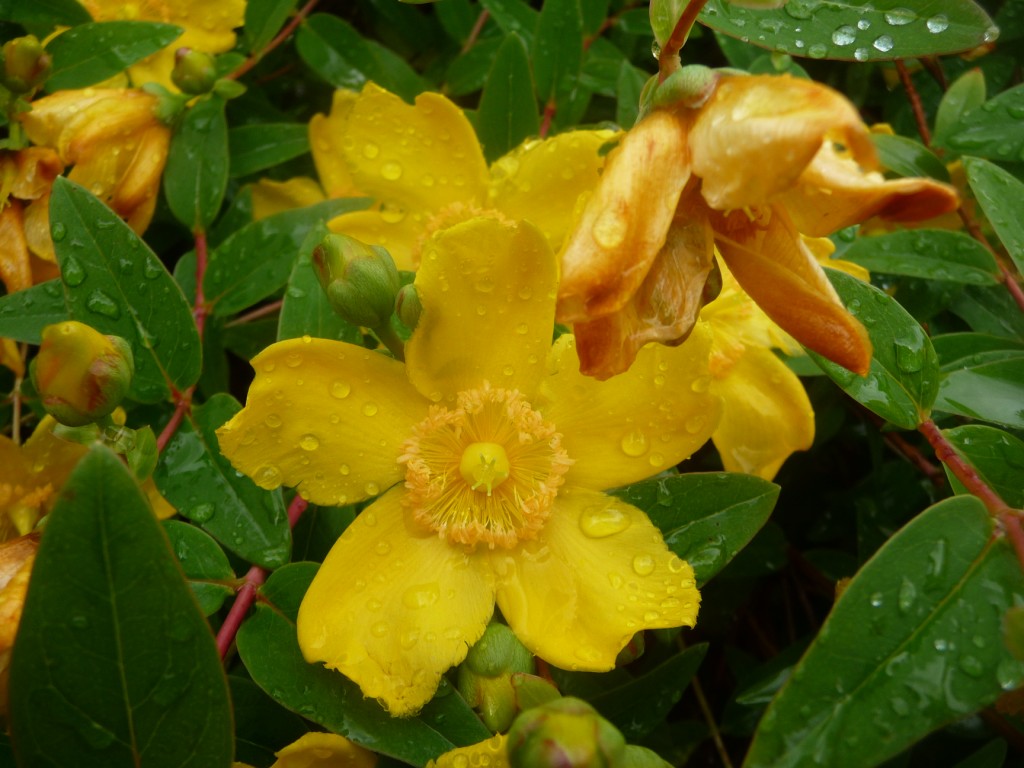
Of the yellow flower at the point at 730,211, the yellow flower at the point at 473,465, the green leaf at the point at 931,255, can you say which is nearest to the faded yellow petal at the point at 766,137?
the yellow flower at the point at 730,211

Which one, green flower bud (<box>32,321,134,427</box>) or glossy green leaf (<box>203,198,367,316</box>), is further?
glossy green leaf (<box>203,198,367,316</box>)

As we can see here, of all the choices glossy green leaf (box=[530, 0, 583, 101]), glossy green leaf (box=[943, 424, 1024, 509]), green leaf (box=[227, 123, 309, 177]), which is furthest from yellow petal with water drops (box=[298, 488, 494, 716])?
glossy green leaf (box=[530, 0, 583, 101])

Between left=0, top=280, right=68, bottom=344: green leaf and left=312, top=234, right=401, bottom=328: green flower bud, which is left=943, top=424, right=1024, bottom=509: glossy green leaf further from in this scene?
left=0, top=280, right=68, bottom=344: green leaf

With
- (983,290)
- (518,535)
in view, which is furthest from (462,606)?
(983,290)

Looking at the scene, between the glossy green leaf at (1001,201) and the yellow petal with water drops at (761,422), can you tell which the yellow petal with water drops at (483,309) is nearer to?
the yellow petal with water drops at (761,422)

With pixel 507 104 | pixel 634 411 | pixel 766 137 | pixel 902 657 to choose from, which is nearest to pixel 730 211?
pixel 766 137

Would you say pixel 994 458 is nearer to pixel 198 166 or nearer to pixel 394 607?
pixel 394 607

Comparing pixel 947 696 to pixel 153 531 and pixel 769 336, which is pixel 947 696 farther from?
pixel 153 531
